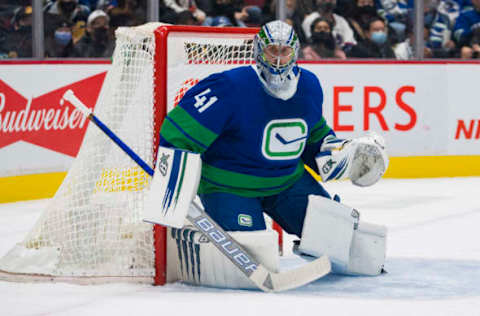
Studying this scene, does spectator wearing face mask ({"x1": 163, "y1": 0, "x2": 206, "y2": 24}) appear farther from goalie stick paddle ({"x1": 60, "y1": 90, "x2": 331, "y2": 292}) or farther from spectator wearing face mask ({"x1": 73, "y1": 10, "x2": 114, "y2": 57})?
goalie stick paddle ({"x1": 60, "y1": 90, "x2": 331, "y2": 292})

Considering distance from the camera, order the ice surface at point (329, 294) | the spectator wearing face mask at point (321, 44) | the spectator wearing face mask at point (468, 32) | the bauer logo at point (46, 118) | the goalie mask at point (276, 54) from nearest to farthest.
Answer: the ice surface at point (329, 294) < the goalie mask at point (276, 54) < the bauer logo at point (46, 118) < the spectator wearing face mask at point (321, 44) < the spectator wearing face mask at point (468, 32)

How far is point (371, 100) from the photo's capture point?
7.09m

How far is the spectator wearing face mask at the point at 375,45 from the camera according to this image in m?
7.39

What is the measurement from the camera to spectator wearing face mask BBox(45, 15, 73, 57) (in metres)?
6.26

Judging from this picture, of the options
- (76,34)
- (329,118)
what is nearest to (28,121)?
(76,34)

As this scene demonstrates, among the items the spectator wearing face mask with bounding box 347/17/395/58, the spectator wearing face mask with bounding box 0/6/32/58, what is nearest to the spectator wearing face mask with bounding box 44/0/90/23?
the spectator wearing face mask with bounding box 0/6/32/58

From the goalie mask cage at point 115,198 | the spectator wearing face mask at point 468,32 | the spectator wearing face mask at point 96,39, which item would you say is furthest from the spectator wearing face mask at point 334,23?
the goalie mask cage at point 115,198

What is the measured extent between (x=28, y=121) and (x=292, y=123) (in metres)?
2.74

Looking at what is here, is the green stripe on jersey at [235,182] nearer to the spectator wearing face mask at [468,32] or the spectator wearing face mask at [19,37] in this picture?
the spectator wearing face mask at [19,37]

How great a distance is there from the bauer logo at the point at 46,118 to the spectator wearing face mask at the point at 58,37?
0.29 m

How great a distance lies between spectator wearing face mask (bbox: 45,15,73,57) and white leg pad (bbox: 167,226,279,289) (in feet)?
10.1

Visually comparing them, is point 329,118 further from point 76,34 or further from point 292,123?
point 292,123

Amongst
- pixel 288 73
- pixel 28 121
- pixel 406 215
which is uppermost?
pixel 288 73

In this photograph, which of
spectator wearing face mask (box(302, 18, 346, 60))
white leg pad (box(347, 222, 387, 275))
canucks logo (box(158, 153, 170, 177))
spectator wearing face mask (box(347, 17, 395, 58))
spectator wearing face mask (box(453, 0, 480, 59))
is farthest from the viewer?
spectator wearing face mask (box(453, 0, 480, 59))
